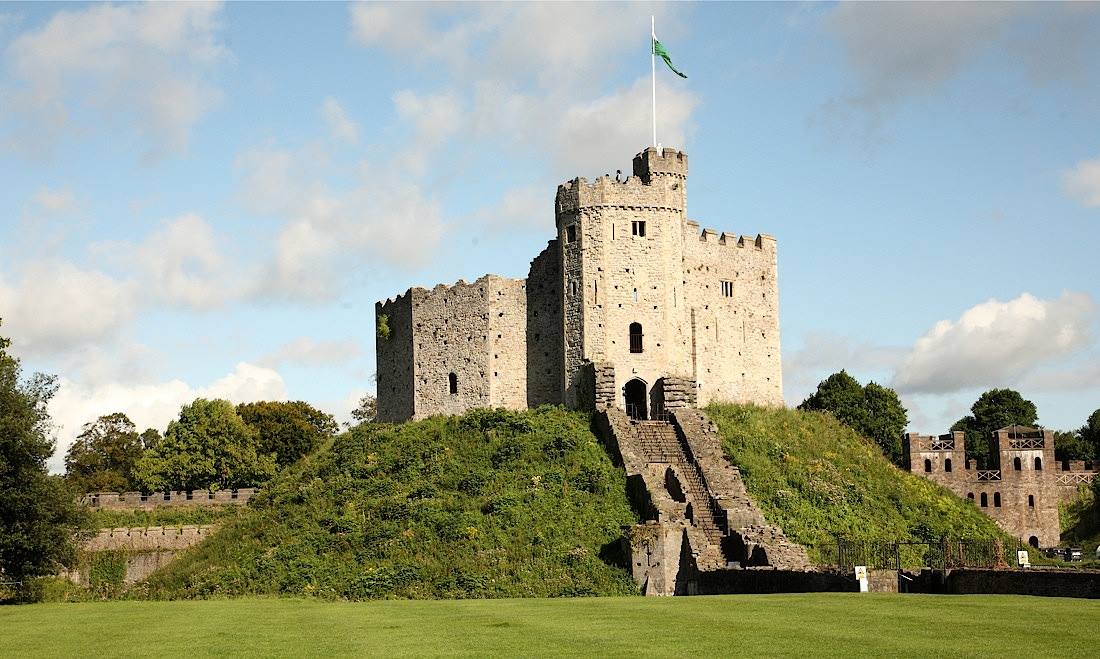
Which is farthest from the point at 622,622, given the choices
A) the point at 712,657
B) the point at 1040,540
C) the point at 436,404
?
the point at 1040,540

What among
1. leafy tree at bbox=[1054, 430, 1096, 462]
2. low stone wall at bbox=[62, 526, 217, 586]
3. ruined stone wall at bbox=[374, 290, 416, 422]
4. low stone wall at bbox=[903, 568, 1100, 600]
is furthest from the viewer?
leafy tree at bbox=[1054, 430, 1096, 462]

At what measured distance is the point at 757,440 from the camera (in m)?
52.7

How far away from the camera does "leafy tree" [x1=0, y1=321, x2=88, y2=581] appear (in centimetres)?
3672

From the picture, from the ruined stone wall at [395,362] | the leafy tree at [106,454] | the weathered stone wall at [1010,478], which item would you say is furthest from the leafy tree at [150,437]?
the weathered stone wall at [1010,478]

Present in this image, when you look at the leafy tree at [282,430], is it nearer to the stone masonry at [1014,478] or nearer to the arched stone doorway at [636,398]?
the arched stone doorway at [636,398]

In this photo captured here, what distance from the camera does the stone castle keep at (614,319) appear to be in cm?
5534

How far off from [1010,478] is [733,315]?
42.9 metres

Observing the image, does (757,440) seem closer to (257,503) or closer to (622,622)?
(257,503)

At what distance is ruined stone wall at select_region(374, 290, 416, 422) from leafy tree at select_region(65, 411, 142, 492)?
33.0 metres

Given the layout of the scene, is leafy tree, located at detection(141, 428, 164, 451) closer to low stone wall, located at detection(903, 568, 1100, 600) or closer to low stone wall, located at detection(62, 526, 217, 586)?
low stone wall, located at detection(62, 526, 217, 586)

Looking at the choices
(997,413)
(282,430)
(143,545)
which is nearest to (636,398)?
(143,545)

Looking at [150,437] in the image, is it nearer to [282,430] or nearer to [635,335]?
Result: [282,430]

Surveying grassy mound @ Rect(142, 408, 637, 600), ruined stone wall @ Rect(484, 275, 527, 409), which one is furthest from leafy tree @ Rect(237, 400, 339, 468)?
grassy mound @ Rect(142, 408, 637, 600)

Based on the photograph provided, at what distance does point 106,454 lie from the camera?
97.5 meters
